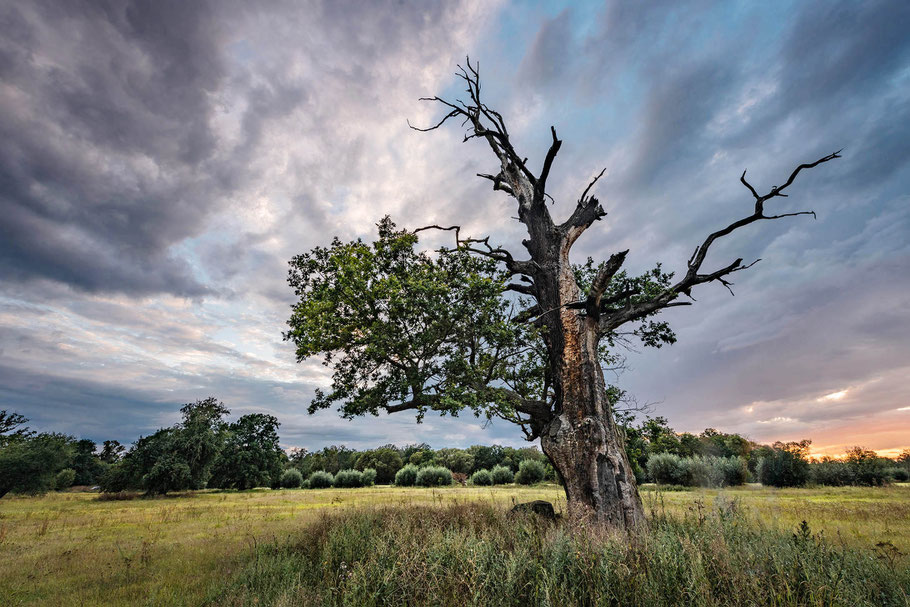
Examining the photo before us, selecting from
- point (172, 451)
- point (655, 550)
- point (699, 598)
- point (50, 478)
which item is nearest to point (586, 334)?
point (655, 550)

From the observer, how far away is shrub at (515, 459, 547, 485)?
3941 centimetres

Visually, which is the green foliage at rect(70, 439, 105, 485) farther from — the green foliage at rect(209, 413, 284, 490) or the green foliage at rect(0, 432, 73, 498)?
the green foliage at rect(209, 413, 284, 490)

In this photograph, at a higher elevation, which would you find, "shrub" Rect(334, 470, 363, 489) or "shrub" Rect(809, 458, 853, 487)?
"shrub" Rect(809, 458, 853, 487)

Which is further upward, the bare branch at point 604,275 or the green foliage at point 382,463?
the bare branch at point 604,275

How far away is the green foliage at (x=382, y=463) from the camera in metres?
63.7

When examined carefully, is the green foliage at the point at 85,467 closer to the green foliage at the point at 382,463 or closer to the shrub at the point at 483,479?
the green foliage at the point at 382,463

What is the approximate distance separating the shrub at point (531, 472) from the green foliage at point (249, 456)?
26661mm

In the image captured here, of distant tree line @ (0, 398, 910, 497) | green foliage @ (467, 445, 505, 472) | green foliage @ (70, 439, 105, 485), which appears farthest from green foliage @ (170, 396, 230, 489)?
green foliage @ (70, 439, 105, 485)

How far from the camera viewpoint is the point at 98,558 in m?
9.61

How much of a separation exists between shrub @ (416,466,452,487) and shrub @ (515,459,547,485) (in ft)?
29.9

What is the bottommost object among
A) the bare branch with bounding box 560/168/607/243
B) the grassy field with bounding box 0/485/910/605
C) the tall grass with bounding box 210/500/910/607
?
the grassy field with bounding box 0/485/910/605

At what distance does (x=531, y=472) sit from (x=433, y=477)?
1171 centimetres

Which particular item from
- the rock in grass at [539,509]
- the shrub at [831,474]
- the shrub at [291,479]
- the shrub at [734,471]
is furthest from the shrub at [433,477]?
the rock in grass at [539,509]

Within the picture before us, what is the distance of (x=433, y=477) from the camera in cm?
4419
